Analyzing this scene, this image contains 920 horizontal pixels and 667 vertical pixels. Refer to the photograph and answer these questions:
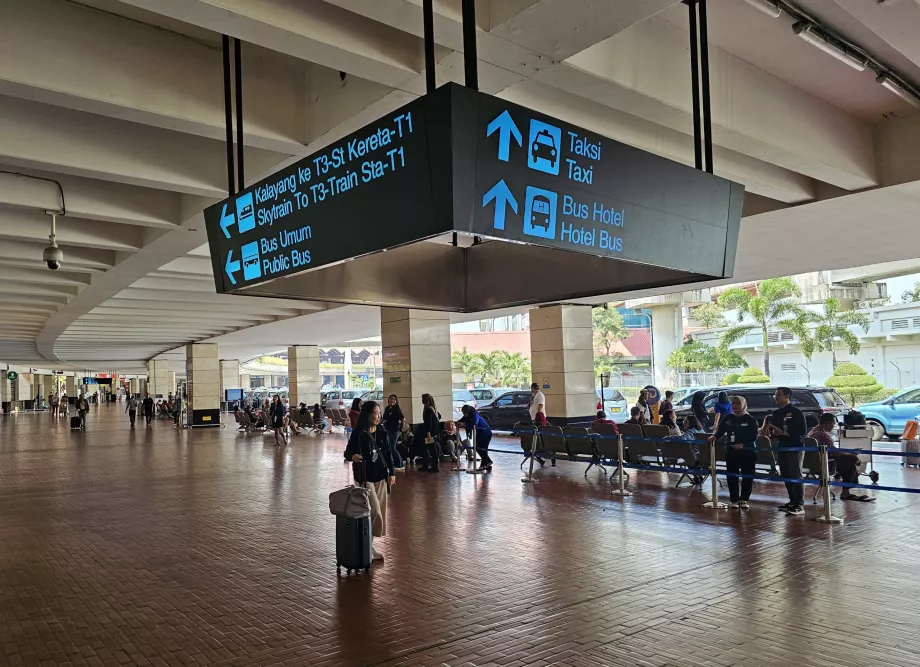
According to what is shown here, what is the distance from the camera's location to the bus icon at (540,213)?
3572mm

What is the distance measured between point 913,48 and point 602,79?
232 cm

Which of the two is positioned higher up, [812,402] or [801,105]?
[801,105]

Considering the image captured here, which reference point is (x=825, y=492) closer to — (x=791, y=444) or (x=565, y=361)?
(x=791, y=444)

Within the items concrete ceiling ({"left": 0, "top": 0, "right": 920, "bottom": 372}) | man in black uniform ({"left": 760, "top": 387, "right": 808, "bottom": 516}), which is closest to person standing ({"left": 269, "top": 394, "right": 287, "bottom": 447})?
concrete ceiling ({"left": 0, "top": 0, "right": 920, "bottom": 372})

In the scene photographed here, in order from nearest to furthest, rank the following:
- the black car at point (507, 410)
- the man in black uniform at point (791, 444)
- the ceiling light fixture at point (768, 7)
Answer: the ceiling light fixture at point (768, 7) → the man in black uniform at point (791, 444) → the black car at point (507, 410)

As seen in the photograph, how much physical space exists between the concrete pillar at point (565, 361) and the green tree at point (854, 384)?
23.9 m

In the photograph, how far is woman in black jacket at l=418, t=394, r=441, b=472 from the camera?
14945mm

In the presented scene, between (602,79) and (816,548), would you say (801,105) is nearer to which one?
(602,79)

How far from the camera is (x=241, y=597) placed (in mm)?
6387

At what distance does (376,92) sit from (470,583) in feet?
14.8

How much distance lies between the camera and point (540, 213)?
3650 mm

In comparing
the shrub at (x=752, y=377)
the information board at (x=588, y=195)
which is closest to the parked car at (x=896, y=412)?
the information board at (x=588, y=195)

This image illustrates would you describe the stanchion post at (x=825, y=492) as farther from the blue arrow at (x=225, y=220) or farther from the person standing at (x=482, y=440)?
the blue arrow at (x=225, y=220)

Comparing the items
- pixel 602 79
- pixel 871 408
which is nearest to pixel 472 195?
pixel 602 79
